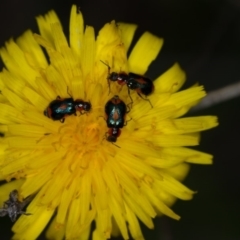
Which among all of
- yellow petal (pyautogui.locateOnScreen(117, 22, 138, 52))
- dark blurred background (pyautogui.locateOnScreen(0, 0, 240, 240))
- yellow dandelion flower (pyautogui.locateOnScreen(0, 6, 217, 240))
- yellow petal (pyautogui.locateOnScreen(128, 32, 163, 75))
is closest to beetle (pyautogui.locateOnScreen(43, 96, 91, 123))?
yellow dandelion flower (pyautogui.locateOnScreen(0, 6, 217, 240))

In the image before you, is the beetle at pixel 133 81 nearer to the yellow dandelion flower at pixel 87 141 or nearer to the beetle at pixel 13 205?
the yellow dandelion flower at pixel 87 141

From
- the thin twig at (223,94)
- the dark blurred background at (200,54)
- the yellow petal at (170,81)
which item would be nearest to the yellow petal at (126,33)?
the yellow petal at (170,81)

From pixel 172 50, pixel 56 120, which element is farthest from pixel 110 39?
pixel 172 50

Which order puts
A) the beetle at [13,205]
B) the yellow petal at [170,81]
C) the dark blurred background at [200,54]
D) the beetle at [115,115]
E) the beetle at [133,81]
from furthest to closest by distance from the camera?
1. the dark blurred background at [200,54]
2. the yellow petal at [170,81]
3. the beetle at [13,205]
4. the beetle at [133,81]
5. the beetle at [115,115]

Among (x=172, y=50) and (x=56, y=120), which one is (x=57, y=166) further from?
(x=172, y=50)

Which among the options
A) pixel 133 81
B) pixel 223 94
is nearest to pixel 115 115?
pixel 133 81

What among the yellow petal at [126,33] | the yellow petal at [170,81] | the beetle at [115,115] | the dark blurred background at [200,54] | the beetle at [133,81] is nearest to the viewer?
the beetle at [115,115]

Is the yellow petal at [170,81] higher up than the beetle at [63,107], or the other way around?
the yellow petal at [170,81]
